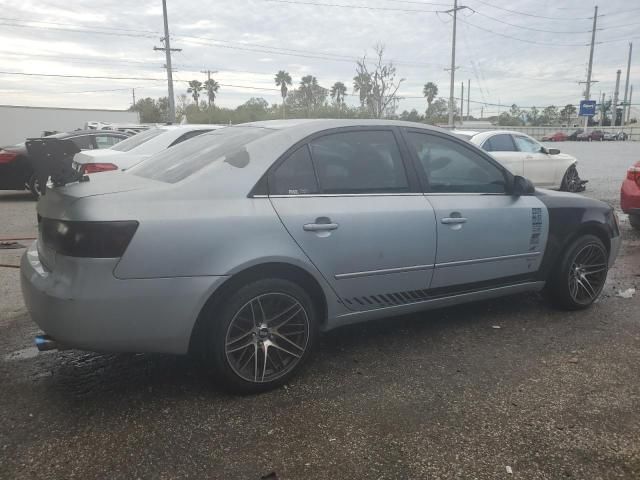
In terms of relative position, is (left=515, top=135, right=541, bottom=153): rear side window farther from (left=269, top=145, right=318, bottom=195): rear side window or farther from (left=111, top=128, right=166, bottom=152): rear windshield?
(left=269, top=145, right=318, bottom=195): rear side window

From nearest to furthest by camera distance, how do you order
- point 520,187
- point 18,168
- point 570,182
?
point 520,187
point 18,168
point 570,182

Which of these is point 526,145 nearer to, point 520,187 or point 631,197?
point 631,197

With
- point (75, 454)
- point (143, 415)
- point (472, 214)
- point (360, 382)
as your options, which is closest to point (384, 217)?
point (472, 214)

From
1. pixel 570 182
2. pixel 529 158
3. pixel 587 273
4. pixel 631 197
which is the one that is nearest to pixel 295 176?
pixel 587 273

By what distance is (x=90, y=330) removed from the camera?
8.55 feet

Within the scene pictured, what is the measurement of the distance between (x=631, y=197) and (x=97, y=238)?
7.59 meters

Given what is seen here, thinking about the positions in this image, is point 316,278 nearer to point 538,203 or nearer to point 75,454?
point 75,454

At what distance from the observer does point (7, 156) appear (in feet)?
34.8

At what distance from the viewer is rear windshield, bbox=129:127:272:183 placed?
3.17 metres

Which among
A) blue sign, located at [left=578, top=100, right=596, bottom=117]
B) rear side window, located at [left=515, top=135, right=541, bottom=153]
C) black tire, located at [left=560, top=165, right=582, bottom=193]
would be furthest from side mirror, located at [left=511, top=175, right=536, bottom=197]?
blue sign, located at [left=578, top=100, right=596, bottom=117]

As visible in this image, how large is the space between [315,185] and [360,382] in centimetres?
125

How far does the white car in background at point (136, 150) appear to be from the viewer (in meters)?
7.26

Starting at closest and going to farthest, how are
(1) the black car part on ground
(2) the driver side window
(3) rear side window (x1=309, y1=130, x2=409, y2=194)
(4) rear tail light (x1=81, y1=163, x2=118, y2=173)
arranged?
(1) the black car part on ground, (3) rear side window (x1=309, y1=130, x2=409, y2=194), (2) the driver side window, (4) rear tail light (x1=81, y1=163, x2=118, y2=173)

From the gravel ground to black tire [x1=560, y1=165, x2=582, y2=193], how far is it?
8.75 meters
